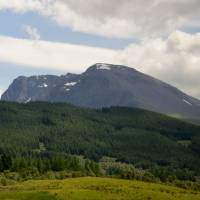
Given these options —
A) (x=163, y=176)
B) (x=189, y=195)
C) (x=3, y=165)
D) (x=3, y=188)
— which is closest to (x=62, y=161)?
(x=3, y=165)

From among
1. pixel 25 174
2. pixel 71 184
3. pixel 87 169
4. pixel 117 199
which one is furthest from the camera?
pixel 87 169

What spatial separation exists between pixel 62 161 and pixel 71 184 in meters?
75.8

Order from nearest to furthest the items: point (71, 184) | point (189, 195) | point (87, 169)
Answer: point (189, 195)
point (71, 184)
point (87, 169)

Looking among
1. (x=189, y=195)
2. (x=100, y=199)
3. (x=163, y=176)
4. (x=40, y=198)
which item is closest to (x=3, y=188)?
(x=40, y=198)

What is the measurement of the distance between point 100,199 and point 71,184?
2166 centimetres

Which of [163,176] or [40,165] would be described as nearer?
[163,176]

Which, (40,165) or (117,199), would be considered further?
(40,165)

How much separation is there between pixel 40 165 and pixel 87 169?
15453 mm

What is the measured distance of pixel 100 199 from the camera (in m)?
85.6

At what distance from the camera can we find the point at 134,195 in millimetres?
88688

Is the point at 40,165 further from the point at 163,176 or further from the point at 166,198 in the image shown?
the point at 166,198

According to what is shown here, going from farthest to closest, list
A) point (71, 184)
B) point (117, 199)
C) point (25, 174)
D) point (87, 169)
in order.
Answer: point (87, 169) → point (25, 174) → point (71, 184) → point (117, 199)

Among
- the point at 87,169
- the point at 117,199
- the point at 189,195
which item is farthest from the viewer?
the point at 87,169

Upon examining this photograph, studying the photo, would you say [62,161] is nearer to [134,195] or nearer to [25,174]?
[25,174]
